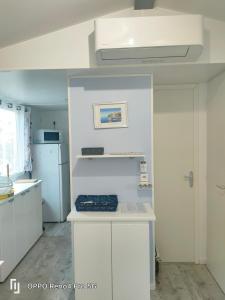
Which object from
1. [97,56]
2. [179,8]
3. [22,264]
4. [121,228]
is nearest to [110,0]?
[97,56]

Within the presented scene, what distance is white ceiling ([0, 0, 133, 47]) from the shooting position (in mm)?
1764

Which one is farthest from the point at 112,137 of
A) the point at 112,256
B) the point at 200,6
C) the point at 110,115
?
the point at 200,6

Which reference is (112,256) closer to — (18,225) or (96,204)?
(96,204)

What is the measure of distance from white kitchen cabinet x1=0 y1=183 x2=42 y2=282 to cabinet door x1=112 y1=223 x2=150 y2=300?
1.31 m

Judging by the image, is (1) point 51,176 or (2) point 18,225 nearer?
(2) point 18,225

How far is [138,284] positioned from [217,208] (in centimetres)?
113

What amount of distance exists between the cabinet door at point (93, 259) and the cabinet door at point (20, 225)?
4.11 ft

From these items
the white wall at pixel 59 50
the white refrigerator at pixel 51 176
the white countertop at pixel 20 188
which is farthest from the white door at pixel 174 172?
the white refrigerator at pixel 51 176

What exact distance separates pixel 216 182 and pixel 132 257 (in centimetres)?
119

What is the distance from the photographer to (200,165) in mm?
2869

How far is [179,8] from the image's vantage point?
2064 millimetres

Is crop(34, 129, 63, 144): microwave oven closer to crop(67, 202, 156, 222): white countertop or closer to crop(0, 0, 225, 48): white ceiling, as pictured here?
crop(0, 0, 225, 48): white ceiling

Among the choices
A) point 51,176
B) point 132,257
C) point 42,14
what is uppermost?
point 42,14

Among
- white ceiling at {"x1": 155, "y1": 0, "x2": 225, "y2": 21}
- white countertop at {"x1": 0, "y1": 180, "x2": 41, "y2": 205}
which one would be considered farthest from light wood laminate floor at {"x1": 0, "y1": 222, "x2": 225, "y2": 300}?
white ceiling at {"x1": 155, "y1": 0, "x2": 225, "y2": 21}
